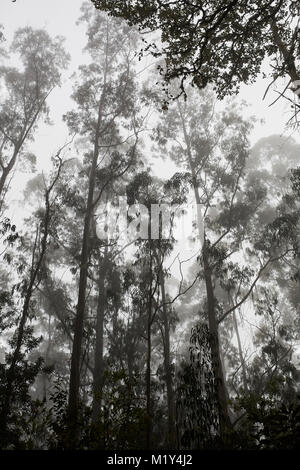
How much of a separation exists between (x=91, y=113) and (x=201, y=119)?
4.80 metres

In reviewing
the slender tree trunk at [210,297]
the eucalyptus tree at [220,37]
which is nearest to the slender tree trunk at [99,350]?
the slender tree trunk at [210,297]

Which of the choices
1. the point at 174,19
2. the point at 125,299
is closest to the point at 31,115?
the point at 125,299

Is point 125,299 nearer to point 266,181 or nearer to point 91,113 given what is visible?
point 91,113

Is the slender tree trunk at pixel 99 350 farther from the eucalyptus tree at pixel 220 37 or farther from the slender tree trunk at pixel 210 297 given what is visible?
the eucalyptus tree at pixel 220 37

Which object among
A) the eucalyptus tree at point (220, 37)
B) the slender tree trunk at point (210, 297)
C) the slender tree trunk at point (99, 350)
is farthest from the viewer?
the slender tree trunk at point (99, 350)

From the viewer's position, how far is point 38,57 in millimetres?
16906

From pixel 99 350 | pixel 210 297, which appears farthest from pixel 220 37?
pixel 99 350

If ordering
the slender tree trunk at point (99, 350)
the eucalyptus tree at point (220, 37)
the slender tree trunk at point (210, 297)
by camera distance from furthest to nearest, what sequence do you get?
the slender tree trunk at point (99, 350) → the slender tree trunk at point (210, 297) → the eucalyptus tree at point (220, 37)

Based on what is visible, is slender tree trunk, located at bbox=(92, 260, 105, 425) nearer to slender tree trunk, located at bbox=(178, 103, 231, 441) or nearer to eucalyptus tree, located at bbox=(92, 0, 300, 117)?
slender tree trunk, located at bbox=(178, 103, 231, 441)

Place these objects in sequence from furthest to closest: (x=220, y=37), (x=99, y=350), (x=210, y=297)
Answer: (x=99, y=350) → (x=210, y=297) → (x=220, y=37)

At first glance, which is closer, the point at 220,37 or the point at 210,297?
the point at 220,37

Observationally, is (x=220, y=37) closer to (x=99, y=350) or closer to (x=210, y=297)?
(x=210, y=297)

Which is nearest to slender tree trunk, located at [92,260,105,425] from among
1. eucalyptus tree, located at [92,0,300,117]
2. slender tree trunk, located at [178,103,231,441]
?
slender tree trunk, located at [178,103,231,441]

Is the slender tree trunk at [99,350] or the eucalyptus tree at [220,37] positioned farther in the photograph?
the slender tree trunk at [99,350]
